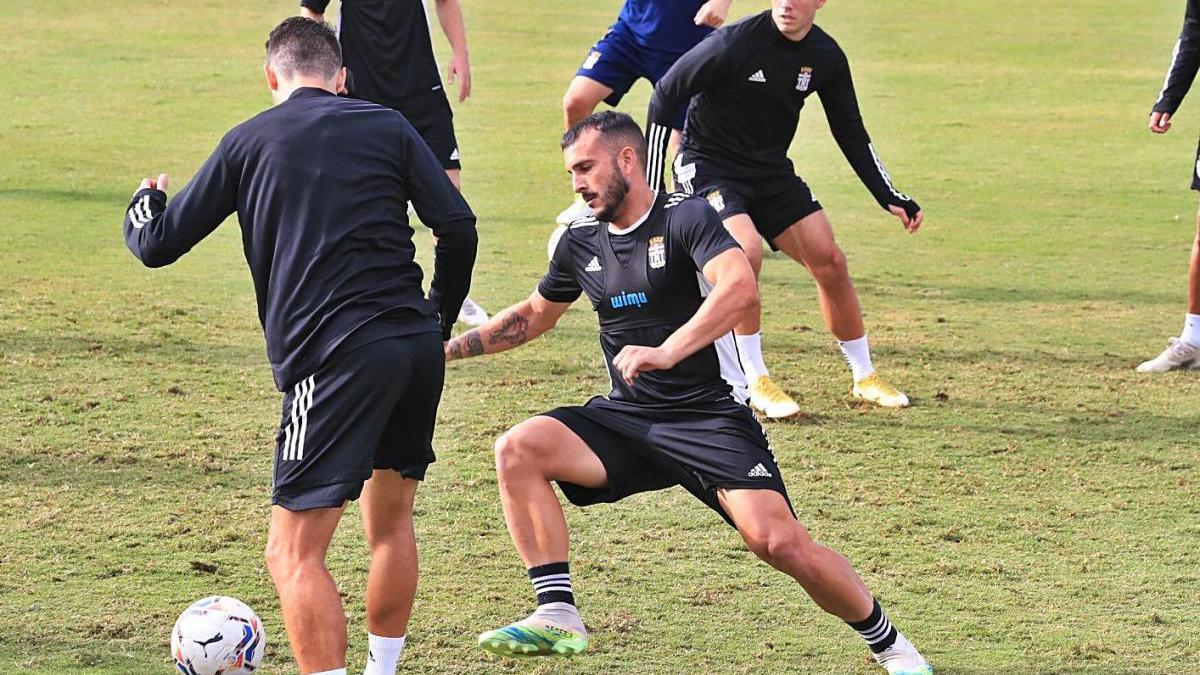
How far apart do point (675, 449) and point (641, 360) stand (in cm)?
54

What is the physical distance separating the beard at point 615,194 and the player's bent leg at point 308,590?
4.48 ft

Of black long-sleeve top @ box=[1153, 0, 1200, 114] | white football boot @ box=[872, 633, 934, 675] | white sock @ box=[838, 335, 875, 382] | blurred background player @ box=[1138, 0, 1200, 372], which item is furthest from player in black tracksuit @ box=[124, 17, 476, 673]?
black long-sleeve top @ box=[1153, 0, 1200, 114]

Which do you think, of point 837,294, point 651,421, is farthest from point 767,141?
point 651,421

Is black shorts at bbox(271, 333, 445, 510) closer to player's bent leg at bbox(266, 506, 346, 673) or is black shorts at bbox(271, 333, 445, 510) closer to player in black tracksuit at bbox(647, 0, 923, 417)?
player's bent leg at bbox(266, 506, 346, 673)

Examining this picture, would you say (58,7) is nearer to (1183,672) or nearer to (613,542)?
(613,542)

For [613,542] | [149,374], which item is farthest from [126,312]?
[613,542]

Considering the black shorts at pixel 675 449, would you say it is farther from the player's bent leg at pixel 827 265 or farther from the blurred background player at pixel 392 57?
the blurred background player at pixel 392 57

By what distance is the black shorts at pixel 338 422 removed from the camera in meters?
4.63

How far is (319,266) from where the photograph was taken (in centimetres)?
465

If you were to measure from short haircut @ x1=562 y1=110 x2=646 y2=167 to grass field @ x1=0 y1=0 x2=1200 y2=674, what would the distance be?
1547 millimetres

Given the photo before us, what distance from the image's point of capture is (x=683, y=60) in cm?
791

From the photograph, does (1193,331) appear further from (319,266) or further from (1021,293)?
(319,266)

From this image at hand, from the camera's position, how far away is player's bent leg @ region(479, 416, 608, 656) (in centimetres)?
503

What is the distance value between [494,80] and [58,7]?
8.80 meters
